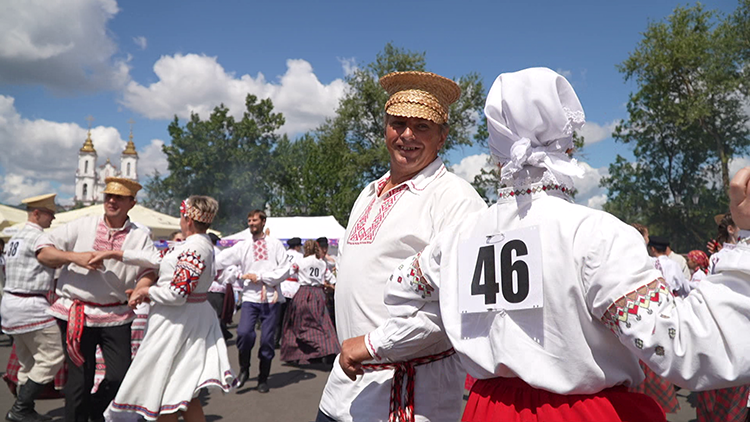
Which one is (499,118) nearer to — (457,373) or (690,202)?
(457,373)

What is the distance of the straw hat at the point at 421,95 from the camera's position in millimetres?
2334

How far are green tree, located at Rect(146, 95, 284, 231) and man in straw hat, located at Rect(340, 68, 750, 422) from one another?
41.1 metres

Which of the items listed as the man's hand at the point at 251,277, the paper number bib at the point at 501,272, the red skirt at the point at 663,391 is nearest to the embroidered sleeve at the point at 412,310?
the paper number bib at the point at 501,272

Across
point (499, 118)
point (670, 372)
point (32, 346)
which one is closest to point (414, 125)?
point (499, 118)

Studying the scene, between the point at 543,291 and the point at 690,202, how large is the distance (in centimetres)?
3453

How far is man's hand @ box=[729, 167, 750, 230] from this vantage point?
47.0 inches

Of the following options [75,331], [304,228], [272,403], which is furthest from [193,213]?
[304,228]

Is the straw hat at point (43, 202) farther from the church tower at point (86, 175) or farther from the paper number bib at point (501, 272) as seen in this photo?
the church tower at point (86, 175)

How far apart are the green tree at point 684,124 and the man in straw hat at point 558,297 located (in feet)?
78.9

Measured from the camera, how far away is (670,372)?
1175 millimetres

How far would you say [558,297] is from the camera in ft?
4.38

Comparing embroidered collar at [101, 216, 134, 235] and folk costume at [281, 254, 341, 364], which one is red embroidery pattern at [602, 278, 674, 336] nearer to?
embroidered collar at [101, 216, 134, 235]

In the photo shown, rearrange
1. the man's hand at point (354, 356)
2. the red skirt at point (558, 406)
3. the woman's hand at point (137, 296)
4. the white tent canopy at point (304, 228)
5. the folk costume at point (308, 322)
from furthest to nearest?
1. the white tent canopy at point (304, 228)
2. the folk costume at point (308, 322)
3. the woman's hand at point (137, 296)
4. the man's hand at point (354, 356)
5. the red skirt at point (558, 406)

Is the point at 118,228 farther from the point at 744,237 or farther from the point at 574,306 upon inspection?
the point at 744,237
